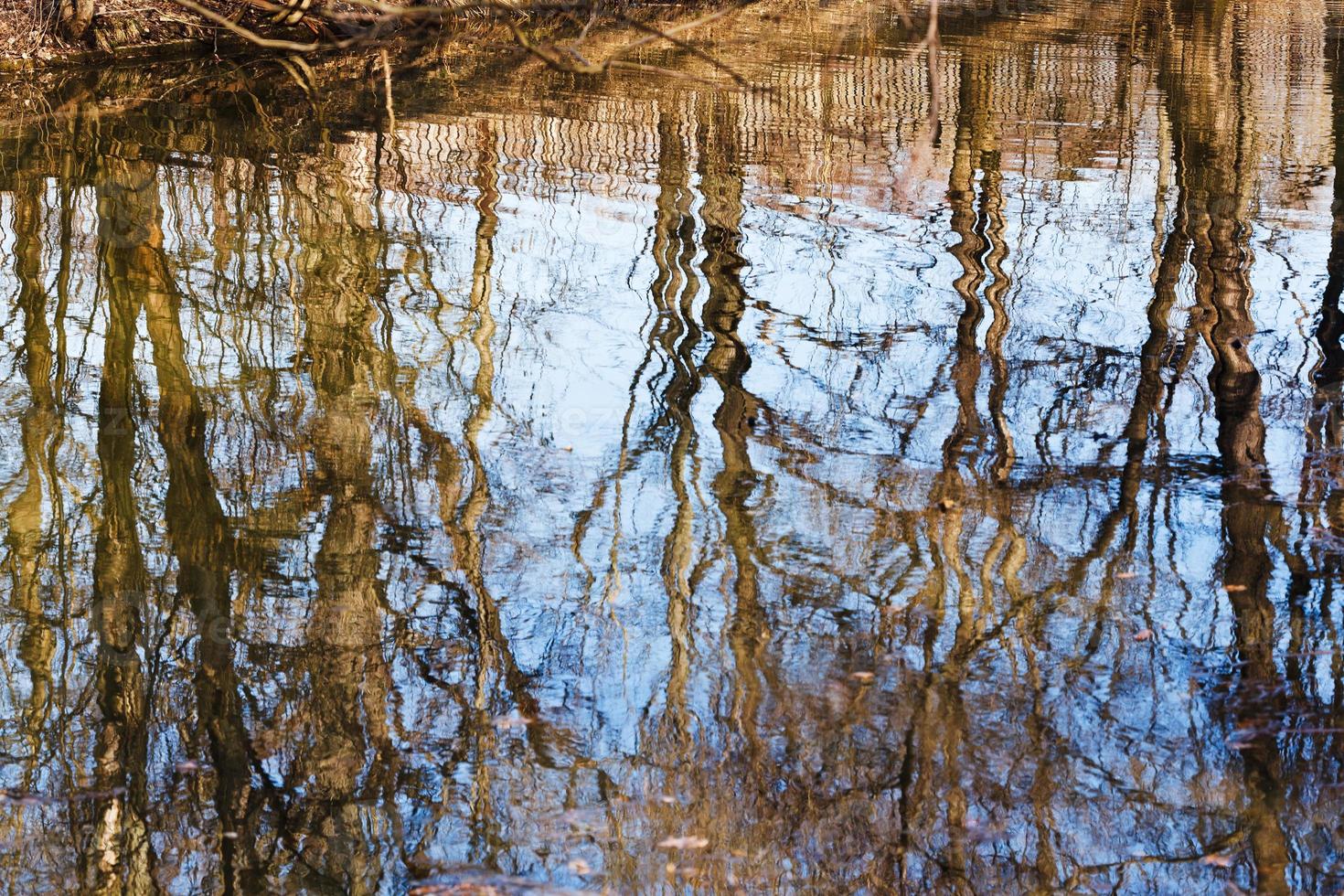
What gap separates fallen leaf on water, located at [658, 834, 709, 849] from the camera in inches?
152

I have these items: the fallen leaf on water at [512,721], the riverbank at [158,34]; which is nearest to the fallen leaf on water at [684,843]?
the fallen leaf on water at [512,721]

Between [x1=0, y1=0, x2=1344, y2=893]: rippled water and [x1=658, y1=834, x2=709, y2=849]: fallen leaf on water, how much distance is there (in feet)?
0.09

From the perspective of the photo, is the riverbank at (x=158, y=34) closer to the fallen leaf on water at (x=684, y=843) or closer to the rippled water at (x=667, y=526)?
the rippled water at (x=667, y=526)

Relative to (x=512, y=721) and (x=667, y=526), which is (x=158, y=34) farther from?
(x=512, y=721)

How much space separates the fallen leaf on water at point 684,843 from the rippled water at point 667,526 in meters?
0.03

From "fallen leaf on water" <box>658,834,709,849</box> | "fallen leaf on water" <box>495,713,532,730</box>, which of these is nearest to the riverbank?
"fallen leaf on water" <box>495,713,532,730</box>

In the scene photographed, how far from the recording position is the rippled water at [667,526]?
13.0ft

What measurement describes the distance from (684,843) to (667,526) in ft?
6.22

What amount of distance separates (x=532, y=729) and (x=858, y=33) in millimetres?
17048

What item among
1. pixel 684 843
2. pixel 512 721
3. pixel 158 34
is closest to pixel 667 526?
pixel 512 721

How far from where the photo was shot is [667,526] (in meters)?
5.59

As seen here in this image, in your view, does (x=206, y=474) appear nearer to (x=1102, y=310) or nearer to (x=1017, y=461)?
(x=1017, y=461)

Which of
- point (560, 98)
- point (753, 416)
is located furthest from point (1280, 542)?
point (560, 98)

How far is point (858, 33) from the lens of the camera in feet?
64.5
